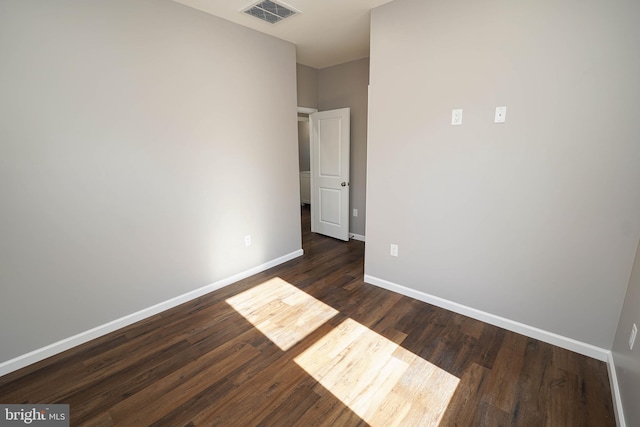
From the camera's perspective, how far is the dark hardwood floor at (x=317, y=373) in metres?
1.54

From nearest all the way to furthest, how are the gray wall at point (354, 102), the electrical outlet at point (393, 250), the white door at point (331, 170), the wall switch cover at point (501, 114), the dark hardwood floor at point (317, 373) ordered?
the dark hardwood floor at point (317, 373) < the wall switch cover at point (501, 114) < the electrical outlet at point (393, 250) < the gray wall at point (354, 102) < the white door at point (331, 170)

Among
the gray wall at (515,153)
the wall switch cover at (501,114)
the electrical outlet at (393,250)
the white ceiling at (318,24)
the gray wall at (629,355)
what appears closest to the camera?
the gray wall at (629,355)

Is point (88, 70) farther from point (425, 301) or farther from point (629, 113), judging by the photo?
point (629, 113)

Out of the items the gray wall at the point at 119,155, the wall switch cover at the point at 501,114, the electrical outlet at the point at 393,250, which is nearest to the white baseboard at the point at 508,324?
the electrical outlet at the point at 393,250

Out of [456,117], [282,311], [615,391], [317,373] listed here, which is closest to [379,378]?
[317,373]

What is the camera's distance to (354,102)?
13.5 feet

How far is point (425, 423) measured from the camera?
1.48 meters

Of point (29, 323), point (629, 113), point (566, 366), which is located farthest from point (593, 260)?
point (29, 323)

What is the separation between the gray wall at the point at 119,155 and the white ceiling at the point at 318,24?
0.47ft

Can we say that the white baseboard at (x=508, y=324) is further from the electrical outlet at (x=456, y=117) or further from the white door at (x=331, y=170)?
the white door at (x=331, y=170)

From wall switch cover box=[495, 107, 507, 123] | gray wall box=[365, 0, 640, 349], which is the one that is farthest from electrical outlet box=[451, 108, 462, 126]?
wall switch cover box=[495, 107, 507, 123]

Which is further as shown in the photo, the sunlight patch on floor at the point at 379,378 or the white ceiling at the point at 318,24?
the white ceiling at the point at 318,24

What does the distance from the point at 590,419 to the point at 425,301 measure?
1.28 metres

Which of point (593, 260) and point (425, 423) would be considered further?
point (593, 260)
